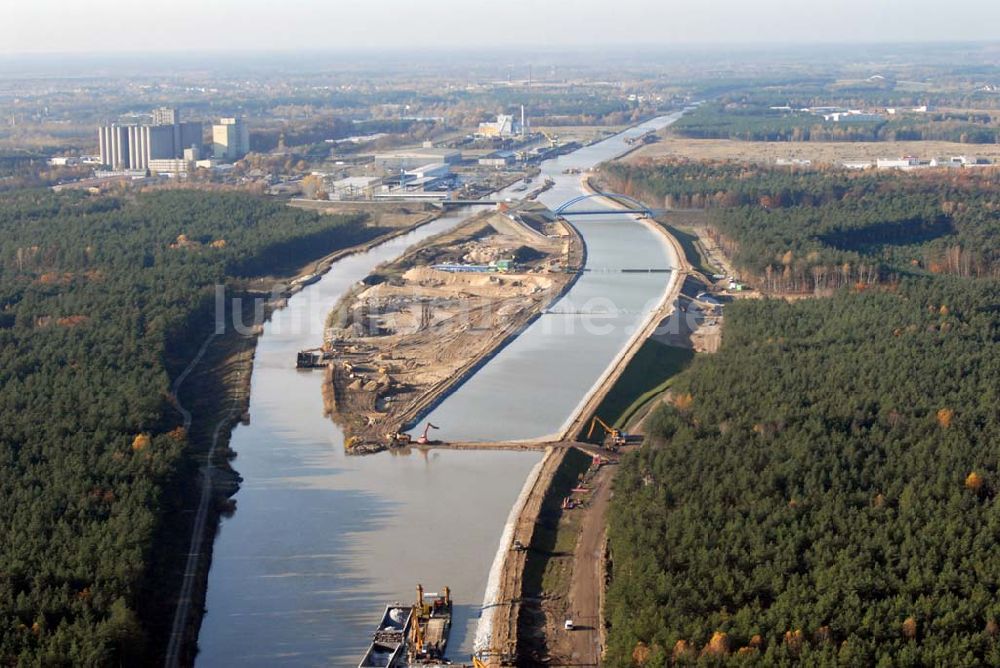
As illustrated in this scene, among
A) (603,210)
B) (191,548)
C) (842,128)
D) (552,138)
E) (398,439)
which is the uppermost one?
(842,128)

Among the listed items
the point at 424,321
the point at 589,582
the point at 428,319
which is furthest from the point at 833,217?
the point at 589,582

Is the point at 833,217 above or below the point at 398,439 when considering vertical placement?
above

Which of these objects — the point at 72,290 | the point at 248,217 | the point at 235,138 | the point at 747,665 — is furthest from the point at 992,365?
the point at 235,138

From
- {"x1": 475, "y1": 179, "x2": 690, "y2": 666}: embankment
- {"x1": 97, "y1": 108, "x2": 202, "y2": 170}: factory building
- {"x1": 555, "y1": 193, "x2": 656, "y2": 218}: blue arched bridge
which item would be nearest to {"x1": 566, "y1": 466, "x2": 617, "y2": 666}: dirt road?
{"x1": 475, "y1": 179, "x2": 690, "y2": 666}: embankment

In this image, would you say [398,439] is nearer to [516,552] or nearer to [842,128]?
[516,552]

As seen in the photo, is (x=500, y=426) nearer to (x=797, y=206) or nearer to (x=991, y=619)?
(x=991, y=619)

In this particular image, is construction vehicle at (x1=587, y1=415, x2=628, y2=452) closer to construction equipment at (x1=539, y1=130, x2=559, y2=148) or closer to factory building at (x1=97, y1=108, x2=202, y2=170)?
factory building at (x1=97, y1=108, x2=202, y2=170)
